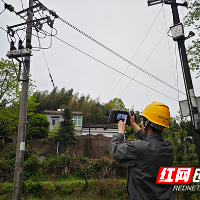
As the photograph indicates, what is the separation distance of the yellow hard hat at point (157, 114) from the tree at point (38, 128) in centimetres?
2453

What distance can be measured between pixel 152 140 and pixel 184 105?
5221 millimetres

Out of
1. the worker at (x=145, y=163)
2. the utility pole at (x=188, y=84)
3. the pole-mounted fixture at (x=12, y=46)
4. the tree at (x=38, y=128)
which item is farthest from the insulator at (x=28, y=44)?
the tree at (x=38, y=128)

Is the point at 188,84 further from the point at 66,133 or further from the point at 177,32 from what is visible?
the point at 66,133

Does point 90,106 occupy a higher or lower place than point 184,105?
higher

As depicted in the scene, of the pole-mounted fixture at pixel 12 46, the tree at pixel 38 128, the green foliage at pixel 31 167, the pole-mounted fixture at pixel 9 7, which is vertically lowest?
the green foliage at pixel 31 167

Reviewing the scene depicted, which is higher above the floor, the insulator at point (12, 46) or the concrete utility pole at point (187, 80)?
the insulator at point (12, 46)

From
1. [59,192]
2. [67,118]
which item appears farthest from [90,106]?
[59,192]

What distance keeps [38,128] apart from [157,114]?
25.0 metres

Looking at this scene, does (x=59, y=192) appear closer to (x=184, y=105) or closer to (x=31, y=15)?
(x=184, y=105)

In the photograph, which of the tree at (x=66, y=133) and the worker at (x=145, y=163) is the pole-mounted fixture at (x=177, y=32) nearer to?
the worker at (x=145, y=163)

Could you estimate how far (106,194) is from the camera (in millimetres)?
10820

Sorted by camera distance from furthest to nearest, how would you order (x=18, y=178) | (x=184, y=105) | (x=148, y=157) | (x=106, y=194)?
1. (x=106, y=194)
2. (x=18, y=178)
3. (x=184, y=105)
4. (x=148, y=157)

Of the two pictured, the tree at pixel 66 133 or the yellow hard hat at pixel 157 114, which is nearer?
the yellow hard hat at pixel 157 114

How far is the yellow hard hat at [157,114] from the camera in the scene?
207 cm
